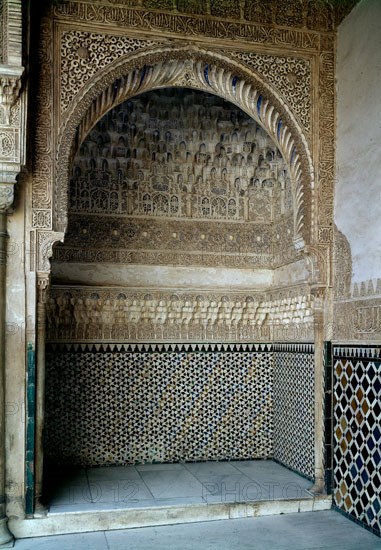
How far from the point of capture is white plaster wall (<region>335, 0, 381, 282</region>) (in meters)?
3.81

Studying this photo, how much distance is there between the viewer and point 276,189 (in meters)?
5.71

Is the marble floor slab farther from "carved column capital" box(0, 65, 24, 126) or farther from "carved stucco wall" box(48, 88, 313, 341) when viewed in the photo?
"carved column capital" box(0, 65, 24, 126)

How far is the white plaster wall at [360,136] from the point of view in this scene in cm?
381

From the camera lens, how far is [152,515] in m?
3.95

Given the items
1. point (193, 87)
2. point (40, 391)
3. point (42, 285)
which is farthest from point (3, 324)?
point (193, 87)

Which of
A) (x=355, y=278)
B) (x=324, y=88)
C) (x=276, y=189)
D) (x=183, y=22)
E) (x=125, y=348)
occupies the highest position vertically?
(x=183, y=22)

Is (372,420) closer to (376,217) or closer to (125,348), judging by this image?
(376,217)

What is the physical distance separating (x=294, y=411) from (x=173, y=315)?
138 cm

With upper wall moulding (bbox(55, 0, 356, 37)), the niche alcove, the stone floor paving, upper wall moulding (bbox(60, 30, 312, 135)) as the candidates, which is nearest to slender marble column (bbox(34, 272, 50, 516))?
the stone floor paving

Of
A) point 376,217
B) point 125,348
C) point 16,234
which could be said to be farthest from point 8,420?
point 376,217

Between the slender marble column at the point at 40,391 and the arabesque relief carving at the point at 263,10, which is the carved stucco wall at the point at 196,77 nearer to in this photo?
the arabesque relief carving at the point at 263,10

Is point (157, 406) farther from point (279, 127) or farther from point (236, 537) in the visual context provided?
point (279, 127)

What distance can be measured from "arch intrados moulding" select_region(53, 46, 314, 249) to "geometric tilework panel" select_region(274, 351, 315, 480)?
111 cm

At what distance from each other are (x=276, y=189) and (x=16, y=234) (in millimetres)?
2813
